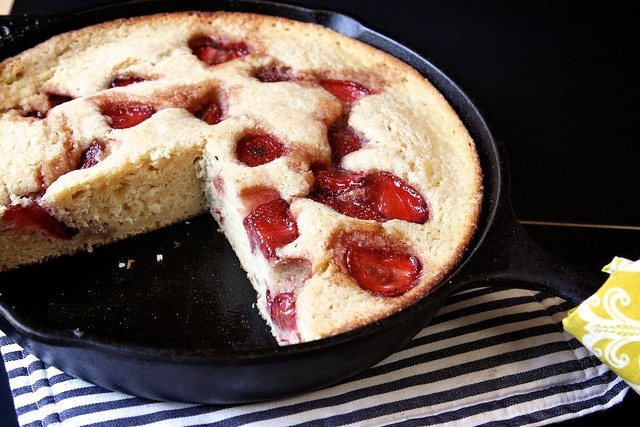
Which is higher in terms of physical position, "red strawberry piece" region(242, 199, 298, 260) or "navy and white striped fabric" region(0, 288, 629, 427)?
"red strawberry piece" region(242, 199, 298, 260)

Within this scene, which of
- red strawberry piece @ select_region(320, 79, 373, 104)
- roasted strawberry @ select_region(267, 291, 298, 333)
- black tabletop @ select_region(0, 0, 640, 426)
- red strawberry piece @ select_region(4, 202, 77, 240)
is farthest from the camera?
black tabletop @ select_region(0, 0, 640, 426)

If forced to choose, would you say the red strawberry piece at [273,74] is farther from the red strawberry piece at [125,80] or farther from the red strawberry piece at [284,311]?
the red strawberry piece at [284,311]

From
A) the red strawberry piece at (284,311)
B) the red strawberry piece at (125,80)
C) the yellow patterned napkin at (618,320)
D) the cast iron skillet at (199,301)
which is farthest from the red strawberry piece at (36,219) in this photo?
the yellow patterned napkin at (618,320)

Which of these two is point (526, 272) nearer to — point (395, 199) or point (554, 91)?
point (395, 199)

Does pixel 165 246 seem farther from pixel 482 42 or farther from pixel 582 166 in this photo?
pixel 482 42

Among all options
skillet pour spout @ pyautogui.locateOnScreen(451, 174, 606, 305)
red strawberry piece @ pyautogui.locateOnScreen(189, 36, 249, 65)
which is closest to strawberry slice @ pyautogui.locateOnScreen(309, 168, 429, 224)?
skillet pour spout @ pyautogui.locateOnScreen(451, 174, 606, 305)

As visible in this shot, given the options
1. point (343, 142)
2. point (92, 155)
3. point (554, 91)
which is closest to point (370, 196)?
point (343, 142)

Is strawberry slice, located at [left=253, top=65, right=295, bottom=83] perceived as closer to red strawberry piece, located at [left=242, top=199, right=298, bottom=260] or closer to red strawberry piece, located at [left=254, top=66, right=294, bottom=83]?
red strawberry piece, located at [left=254, top=66, right=294, bottom=83]

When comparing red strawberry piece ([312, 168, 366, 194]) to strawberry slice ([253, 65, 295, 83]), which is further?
strawberry slice ([253, 65, 295, 83])

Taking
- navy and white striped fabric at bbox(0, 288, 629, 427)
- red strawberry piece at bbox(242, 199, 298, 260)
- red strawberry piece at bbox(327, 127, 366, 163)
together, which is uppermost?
red strawberry piece at bbox(327, 127, 366, 163)
